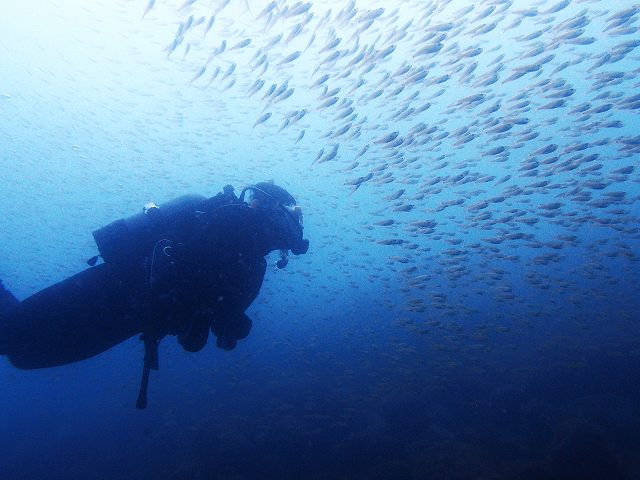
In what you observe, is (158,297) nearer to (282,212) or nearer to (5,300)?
(282,212)

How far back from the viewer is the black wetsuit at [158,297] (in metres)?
3.14

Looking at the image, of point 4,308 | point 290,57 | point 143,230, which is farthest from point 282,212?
point 290,57

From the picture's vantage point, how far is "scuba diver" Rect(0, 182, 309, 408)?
3.15 m

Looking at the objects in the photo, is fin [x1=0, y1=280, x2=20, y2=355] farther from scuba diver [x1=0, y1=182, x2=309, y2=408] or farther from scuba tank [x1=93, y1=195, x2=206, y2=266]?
scuba tank [x1=93, y1=195, x2=206, y2=266]

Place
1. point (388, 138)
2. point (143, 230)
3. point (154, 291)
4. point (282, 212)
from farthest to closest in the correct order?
point (388, 138) → point (282, 212) → point (143, 230) → point (154, 291)

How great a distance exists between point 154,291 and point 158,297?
61mm

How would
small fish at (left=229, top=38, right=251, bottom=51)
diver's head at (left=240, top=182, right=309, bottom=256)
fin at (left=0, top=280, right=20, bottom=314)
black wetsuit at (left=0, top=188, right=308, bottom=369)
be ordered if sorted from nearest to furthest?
black wetsuit at (left=0, top=188, right=308, bottom=369) < fin at (left=0, top=280, right=20, bottom=314) < diver's head at (left=240, top=182, right=309, bottom=256) < small fish at (left=229, top=38, right=251, bottom=51)

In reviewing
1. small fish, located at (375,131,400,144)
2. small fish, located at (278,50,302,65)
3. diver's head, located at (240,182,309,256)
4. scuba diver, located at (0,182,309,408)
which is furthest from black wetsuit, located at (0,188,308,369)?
small fish, located at (278,50,302,65)

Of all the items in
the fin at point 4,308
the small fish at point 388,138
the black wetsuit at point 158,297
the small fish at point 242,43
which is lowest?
the fin at point 4,308

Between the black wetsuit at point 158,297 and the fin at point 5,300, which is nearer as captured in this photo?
the black wetsuit at point 158,297

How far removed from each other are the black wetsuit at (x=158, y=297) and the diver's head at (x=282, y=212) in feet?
0.60

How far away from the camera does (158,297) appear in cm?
309

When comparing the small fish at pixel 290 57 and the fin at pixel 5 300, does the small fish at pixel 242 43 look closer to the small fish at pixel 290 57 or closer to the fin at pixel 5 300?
the small fish at pixel 290 57

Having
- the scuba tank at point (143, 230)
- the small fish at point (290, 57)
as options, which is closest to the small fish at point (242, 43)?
the small fish at point (290, 57)
